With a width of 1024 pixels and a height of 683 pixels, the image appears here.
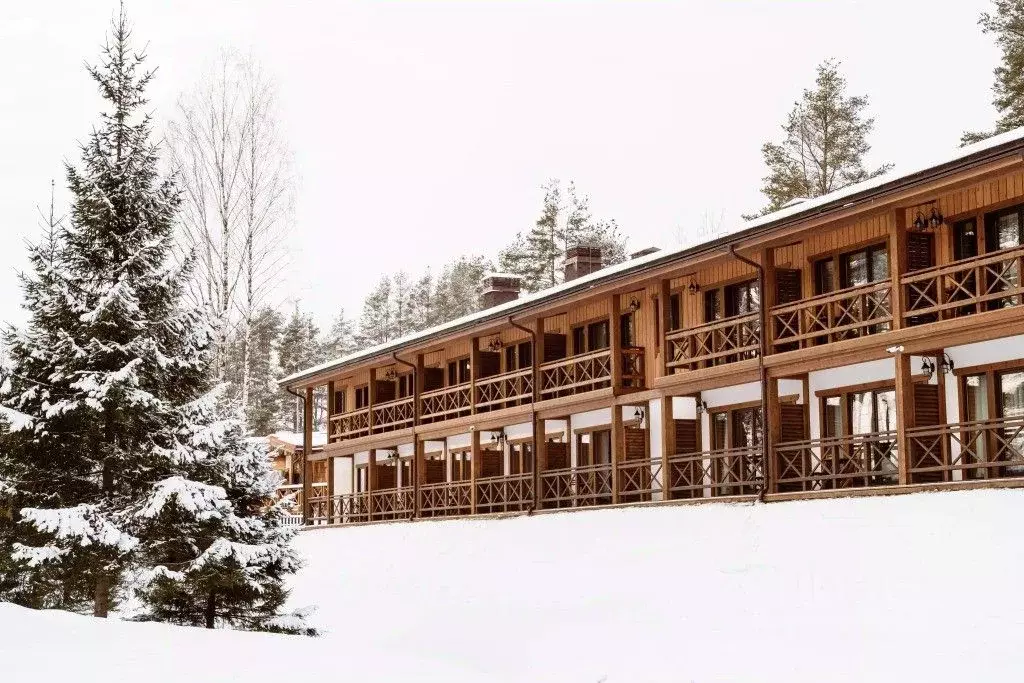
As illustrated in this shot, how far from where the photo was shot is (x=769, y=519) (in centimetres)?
2122

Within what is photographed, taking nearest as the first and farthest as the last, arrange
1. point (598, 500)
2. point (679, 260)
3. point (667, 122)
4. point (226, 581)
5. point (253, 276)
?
point (226, 581) < point (679, 260) < point (598, 500) < point (253, 276) < point (667, 122)

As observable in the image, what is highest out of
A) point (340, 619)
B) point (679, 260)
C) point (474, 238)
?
point (474, 238)

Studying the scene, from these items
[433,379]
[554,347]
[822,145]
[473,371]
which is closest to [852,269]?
[554,347]

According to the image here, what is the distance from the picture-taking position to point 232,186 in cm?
3819

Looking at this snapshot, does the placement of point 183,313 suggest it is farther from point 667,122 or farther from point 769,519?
point 667,122

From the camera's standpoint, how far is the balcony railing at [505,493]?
1176 inches

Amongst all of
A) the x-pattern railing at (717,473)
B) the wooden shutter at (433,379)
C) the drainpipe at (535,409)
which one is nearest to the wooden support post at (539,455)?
the drainpipe at (535,409)

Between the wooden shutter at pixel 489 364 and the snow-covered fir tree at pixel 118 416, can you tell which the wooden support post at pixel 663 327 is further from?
the snow-covered fir tree at pixel 118 416

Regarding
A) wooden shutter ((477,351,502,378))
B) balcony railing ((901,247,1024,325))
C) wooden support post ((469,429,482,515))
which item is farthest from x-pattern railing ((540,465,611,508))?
balcony railing ((901,247,1024,325))

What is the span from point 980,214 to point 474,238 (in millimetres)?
73588

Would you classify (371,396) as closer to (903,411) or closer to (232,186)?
(232,186)

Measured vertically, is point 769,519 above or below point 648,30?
below

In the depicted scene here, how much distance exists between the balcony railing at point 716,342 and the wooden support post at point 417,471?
10414 mm

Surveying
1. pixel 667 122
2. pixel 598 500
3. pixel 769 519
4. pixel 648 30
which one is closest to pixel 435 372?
pixel 598 500
